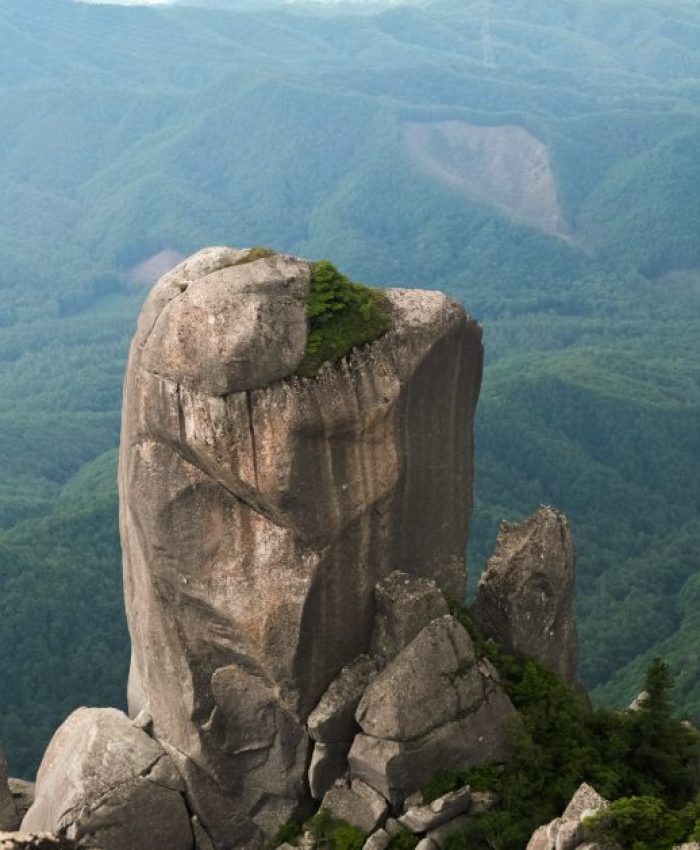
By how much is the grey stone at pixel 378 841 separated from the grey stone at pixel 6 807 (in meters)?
11.4

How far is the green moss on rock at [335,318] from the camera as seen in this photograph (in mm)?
28078

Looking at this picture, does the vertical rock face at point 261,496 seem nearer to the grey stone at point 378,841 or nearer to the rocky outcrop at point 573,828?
the grey stone at point 378,841

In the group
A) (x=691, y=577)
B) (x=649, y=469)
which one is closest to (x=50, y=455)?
(x=649, y=469)

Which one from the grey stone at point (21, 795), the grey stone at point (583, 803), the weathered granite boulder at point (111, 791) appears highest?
the grey stone at point (583, 803)

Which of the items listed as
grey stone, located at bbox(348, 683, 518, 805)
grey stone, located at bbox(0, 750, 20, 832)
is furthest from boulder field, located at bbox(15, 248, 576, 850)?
grey stone, located at bbox(0, 750, 20, 832)

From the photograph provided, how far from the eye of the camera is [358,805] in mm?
28250

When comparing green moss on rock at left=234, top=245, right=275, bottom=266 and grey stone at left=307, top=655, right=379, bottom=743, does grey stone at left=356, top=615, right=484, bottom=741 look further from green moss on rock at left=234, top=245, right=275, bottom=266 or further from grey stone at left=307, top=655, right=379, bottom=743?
green moss on rock at left=234, top=245, right=275, bottom=266

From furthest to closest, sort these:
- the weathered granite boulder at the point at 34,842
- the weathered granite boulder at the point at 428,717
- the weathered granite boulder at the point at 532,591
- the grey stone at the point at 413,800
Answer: the weathered granite boulder at the point at 532,591, the weathered granite boulder at the point at 428,717, the grey stone at the point at 413,800, the weathered granite boulder at the point at 34,842

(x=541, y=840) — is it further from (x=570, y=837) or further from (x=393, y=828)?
(x=393, y=828)

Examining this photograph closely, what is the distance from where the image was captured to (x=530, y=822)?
27.1 metres

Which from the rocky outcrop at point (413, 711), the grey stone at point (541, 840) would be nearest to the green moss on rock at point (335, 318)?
the rocky outcrop at point (413, 711)

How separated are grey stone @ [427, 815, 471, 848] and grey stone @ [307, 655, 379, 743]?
3.33 m

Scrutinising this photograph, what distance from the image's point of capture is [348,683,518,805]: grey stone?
91.5 ft

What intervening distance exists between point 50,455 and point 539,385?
224 ft
